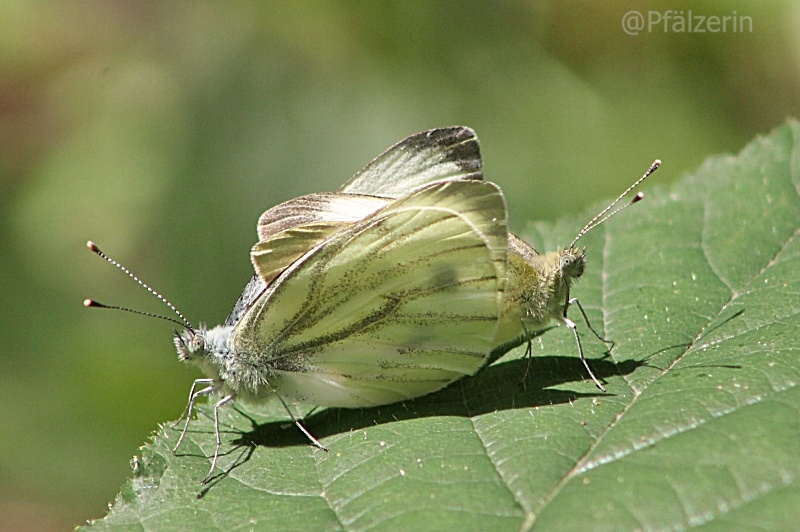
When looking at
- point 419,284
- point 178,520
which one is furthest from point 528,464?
point 178,520

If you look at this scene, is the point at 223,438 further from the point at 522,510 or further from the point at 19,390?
the point at 19,390

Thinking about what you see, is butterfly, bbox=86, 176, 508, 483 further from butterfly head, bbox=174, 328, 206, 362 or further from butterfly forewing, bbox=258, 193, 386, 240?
butterfly forewing, bbox=258, 193, 386, 240
